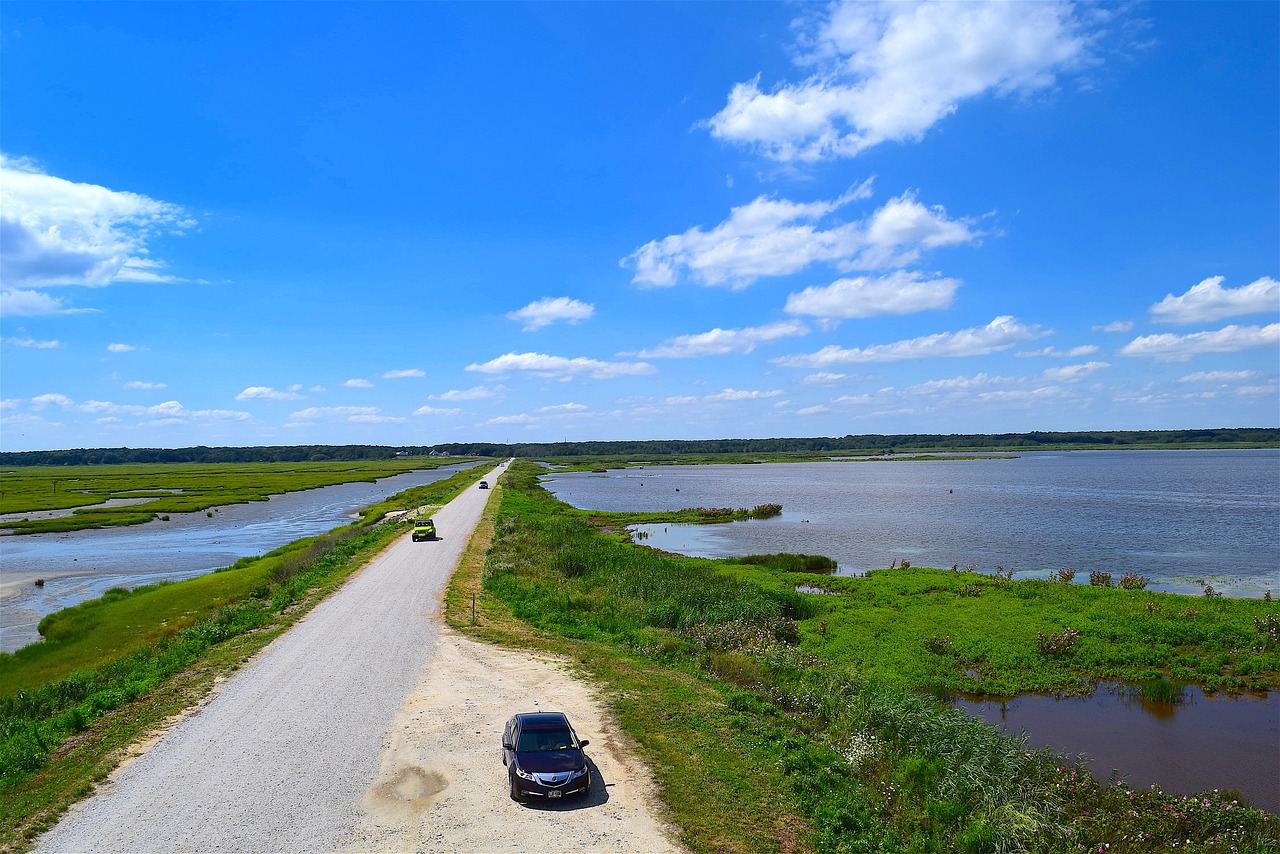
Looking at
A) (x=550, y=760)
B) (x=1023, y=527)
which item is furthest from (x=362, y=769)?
(x=1023, y=527)

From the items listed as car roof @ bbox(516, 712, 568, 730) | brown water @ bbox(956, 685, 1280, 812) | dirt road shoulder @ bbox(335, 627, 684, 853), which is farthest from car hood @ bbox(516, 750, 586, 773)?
brown water @ bbox(956, 685, 1280, 812)

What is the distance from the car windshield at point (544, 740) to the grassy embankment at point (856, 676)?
6.99 ft

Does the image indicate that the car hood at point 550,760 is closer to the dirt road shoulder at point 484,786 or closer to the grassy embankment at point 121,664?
the dirt road shoulder at point 484,786

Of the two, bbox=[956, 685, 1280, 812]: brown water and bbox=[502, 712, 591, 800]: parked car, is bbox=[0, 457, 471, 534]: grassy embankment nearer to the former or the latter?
bbox=[502, 712, 591, 800]: parked car

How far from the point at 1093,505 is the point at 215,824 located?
286 feet

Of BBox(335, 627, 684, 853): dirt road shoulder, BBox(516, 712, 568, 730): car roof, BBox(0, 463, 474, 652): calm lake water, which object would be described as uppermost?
BBox(516, 712, 568, 730): car roof

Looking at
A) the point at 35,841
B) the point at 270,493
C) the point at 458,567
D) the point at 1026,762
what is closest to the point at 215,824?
the point at 35,841

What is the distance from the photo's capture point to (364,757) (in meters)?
15.4

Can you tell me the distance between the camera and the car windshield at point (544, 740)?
45.3 ft

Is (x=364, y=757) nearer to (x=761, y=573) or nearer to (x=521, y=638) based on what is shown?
(x=521, y=638)

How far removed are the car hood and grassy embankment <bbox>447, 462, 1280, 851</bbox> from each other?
6.32 feet

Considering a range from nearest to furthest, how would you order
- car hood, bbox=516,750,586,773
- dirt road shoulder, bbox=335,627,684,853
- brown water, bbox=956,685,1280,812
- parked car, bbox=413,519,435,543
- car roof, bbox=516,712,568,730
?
dirt road shoulder, bbox=335,627,684,853 → car hood, bbox=516,750,586,773 → car roof, bbox=516,712,568,730 → brown water, bbox=956,685,1280,812 → parked car, bbox=413,519,435,543

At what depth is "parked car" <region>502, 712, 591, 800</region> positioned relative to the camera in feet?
43.0

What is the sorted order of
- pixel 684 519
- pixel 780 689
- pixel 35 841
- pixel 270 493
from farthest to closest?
pixel 270 493
pixel 684 519
pixel 780 689
pixel 35 841
